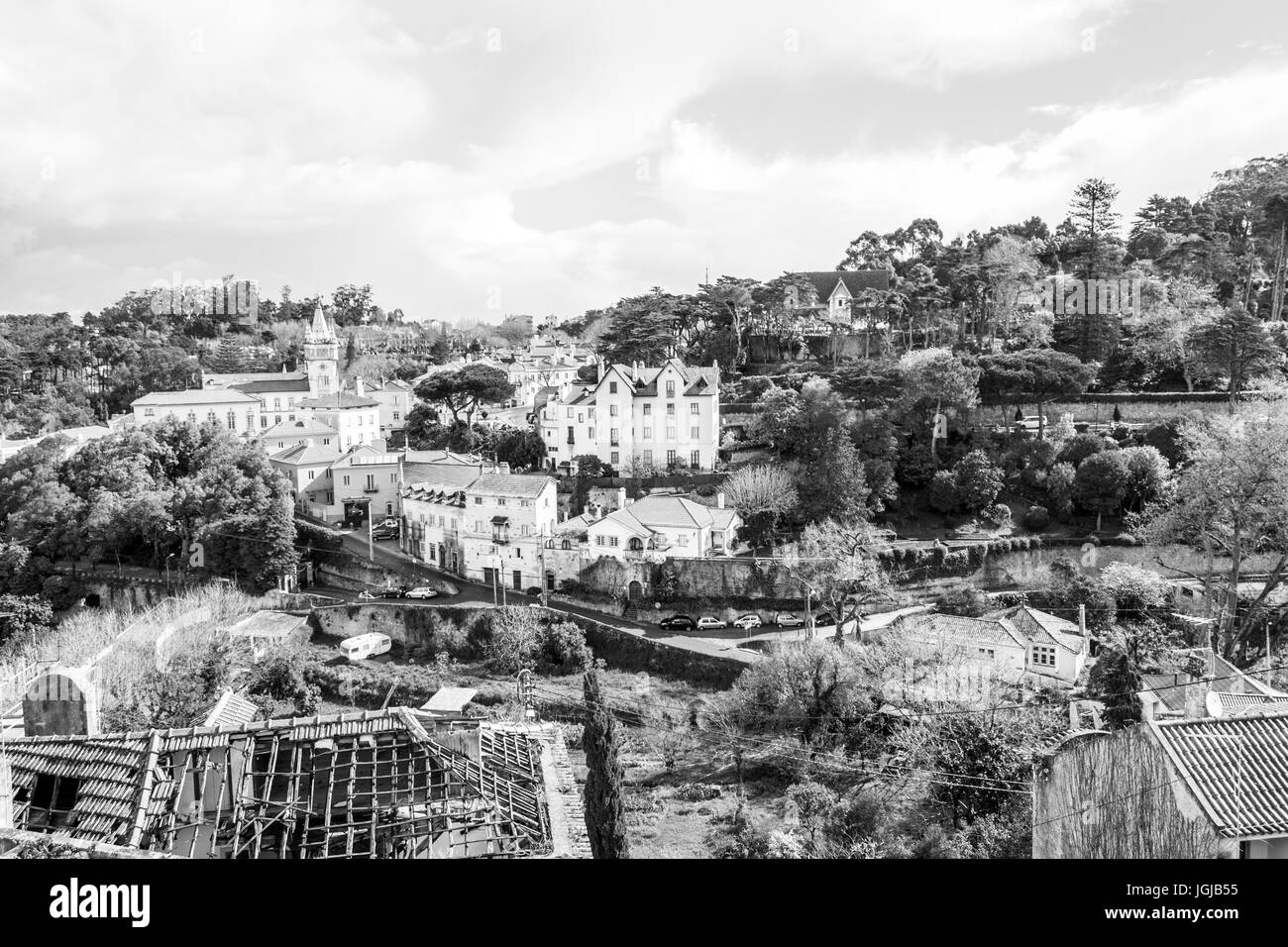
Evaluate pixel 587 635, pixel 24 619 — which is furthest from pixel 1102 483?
pixel 24 619

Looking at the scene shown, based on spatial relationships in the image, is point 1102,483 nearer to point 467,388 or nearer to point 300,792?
point 467,388

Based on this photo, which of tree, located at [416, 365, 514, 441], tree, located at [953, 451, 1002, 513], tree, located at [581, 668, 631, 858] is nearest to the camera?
tree, located at [581, 668, 631, 858]

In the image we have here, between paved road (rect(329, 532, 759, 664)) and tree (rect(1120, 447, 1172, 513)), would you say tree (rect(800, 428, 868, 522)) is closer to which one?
paved road (rect(329, 532, 759, 664))

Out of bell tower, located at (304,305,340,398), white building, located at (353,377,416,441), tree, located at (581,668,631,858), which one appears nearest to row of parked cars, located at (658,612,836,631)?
tree, located at (581,668,631,858)

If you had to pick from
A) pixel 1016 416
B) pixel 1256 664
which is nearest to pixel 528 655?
pixel 1256 664
